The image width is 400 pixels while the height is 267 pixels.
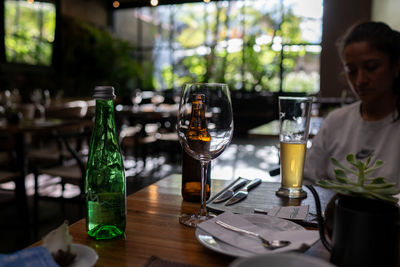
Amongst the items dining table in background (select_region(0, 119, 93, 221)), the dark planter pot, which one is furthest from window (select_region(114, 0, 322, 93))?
the dark planter pot

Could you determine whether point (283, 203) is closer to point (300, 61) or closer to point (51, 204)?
point (51, 204)

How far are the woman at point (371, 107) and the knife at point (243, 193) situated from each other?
39cm

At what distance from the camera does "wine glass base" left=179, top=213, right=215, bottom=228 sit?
75cm

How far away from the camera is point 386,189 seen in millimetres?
531

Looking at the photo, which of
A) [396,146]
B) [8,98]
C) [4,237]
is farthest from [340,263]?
[8,98]

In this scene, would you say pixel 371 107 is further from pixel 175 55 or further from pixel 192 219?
pixel 175 55

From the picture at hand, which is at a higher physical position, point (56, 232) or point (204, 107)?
point (204, 107)

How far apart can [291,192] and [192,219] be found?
0.34 meters

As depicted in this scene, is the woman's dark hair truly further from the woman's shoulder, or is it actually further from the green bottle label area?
the green bottle label area

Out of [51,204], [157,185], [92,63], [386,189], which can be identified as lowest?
[51,204]

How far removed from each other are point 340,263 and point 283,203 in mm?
409

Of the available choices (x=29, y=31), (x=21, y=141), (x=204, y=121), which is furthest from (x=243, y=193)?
(x=29, y=31)

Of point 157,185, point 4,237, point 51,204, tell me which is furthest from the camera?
point 51,204

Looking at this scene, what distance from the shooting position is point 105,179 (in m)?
0.75
